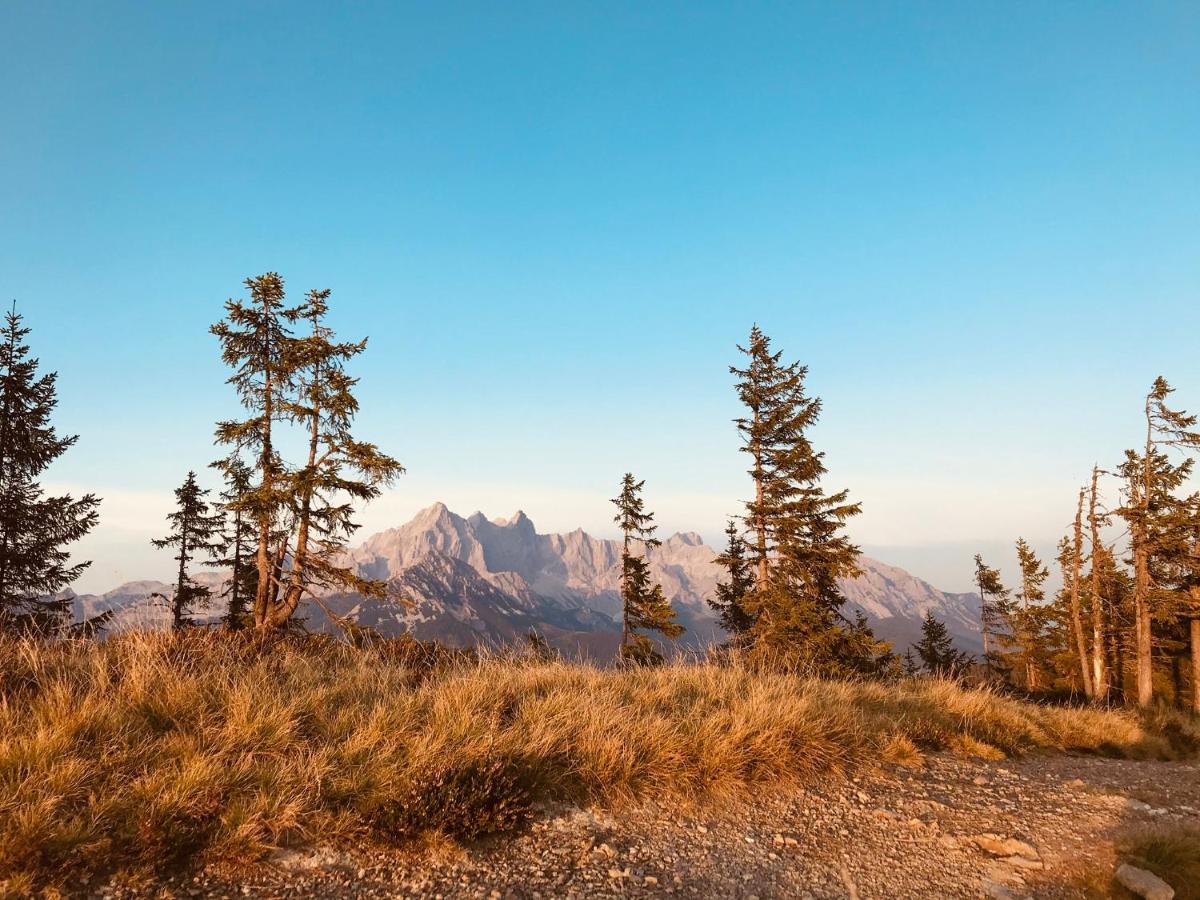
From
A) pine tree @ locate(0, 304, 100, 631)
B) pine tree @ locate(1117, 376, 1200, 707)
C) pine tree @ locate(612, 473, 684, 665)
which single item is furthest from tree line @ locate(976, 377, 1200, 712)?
pine tree @ locate(0, 304, 100, 631)

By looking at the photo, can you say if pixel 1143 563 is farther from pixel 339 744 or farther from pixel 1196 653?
pixel 339 744

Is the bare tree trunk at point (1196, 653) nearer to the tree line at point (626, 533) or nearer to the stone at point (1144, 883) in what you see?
the tree line at point (626, 533)

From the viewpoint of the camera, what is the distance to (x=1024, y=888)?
474 cm

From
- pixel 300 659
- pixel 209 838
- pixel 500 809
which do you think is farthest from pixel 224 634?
pixel 500 809

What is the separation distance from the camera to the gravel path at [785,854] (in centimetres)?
411

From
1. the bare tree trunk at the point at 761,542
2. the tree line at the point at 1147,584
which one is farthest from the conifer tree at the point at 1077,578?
the bare tree trunk at the point at 761,542

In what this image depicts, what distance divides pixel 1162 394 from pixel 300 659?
110ft

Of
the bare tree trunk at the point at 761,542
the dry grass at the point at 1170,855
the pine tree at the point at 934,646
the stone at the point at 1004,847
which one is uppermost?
the bare tree trunk at the point at 761,542

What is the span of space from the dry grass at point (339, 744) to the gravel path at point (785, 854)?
0.27 meters

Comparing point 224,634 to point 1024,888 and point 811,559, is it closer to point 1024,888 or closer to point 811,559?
point 1024,888

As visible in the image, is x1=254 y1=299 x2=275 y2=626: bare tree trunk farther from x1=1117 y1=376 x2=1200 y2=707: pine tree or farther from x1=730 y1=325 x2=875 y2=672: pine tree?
x1=1117 y1=376 x2=1200 y2=707: pine tree

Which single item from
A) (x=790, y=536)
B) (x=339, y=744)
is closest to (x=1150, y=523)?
(x=790, y=536)

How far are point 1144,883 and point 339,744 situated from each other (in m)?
7.03

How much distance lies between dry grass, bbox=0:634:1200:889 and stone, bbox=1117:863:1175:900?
272 cm
